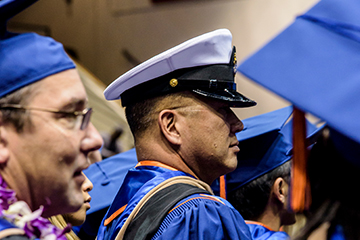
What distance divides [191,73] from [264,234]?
788 millimetres

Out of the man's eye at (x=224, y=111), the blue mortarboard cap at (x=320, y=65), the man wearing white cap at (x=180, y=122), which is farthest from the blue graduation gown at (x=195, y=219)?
the blue mortarboard cap at (x=320, y=65)

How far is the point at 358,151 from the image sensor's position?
2.58 feet

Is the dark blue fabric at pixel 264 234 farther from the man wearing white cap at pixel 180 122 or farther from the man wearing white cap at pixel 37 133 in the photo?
the man wearing white cap at pixel 37 133

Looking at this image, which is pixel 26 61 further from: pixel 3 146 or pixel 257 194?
pixel 257 194

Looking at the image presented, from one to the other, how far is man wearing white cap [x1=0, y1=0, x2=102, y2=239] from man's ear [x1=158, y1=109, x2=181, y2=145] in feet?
1.76

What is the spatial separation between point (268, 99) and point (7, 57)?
9.77 ft

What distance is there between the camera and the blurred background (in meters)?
3.71

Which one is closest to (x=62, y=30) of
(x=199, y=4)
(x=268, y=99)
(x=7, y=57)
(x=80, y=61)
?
(x=80, y=61)

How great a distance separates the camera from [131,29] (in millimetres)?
5070

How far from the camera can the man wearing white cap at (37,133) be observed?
92 cm

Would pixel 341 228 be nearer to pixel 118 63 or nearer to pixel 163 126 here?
pixel 163 126

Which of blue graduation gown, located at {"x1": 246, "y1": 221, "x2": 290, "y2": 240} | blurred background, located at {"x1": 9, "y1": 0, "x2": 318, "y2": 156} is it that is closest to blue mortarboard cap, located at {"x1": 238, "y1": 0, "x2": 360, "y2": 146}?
blue graduation gown, located at {"x1": 246, "y1": 221, "x2": 290, "y2": 240}

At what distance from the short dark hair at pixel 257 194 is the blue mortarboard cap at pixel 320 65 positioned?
47.4 inches

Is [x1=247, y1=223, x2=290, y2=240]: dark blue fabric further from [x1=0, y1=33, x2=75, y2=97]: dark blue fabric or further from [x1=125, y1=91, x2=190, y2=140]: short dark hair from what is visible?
[x1=0, y1=33, x2=75, y2=97]: dark blue fabric
